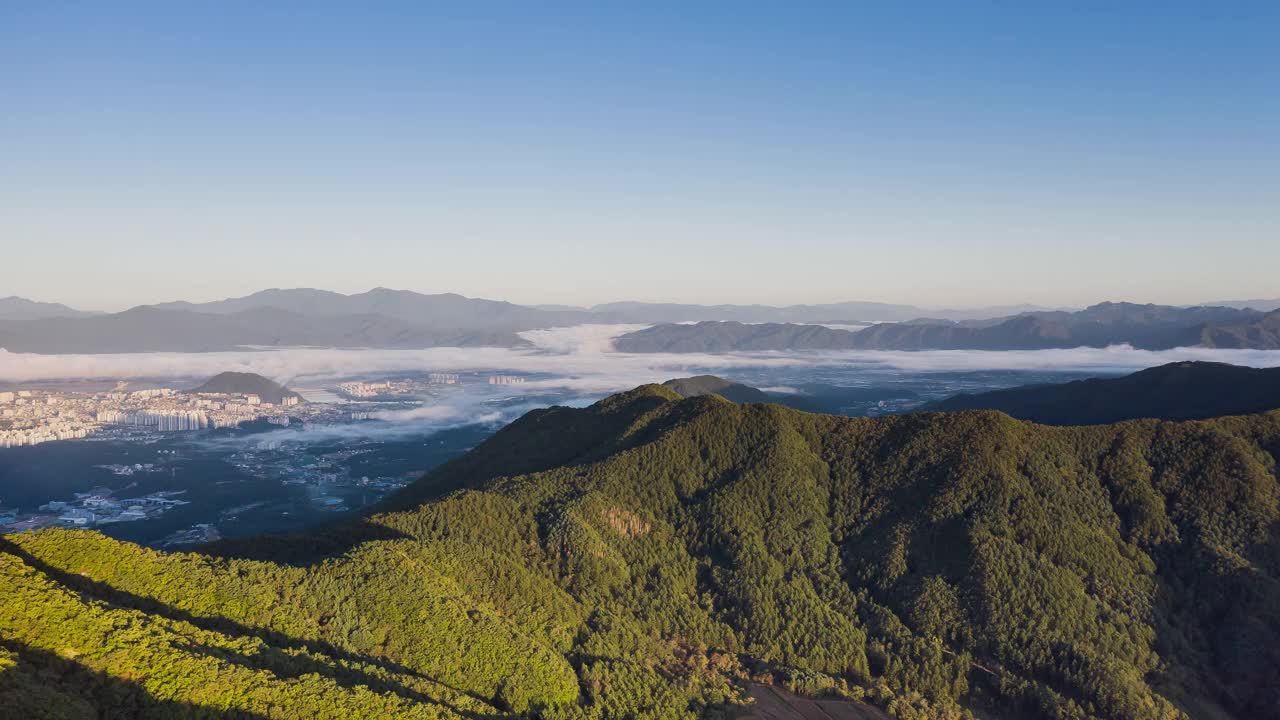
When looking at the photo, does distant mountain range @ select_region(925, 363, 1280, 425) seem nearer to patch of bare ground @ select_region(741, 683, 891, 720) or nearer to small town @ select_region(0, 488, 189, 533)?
patch of bare ground @ select_region(741, 683, 891, 720)

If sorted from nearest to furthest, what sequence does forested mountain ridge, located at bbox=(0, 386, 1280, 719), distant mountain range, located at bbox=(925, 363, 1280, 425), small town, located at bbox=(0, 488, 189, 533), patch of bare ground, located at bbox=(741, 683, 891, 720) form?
forested mountain ridge, located at bbox=(0, 386, 1280, 719) → patch of bare ground, located at bbox=(741, 683, 891, 720) → distant mountain range, located at bbox=(925, 363, 1280, 425) → small town, located at bbox=(0, 488, 189, 533)

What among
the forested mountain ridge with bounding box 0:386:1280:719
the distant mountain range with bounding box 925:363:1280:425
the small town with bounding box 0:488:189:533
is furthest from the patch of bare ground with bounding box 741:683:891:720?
the small town with bounding box 0:488:189:533

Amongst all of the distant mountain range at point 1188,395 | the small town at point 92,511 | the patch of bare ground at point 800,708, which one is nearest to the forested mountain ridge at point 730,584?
the patch of bare ground at point 800,708

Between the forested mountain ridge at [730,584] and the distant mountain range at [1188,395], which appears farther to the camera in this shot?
the distant mountain range at [1188,395]

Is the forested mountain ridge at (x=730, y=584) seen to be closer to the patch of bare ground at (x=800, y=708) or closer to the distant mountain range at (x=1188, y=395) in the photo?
the patch of bare ground at (x=800, y=708)

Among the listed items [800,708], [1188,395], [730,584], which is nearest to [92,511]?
[730,584]

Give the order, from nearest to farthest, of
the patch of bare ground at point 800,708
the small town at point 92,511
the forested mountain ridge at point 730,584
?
the forested mountain ridge at point 730,584 → the patch of bare ground at point 800,708 → the small town at point 92,511

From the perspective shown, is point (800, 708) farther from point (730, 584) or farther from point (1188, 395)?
point (1188, 395)

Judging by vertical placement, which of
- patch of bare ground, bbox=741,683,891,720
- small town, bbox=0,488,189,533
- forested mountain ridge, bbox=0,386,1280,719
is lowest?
small town, bbox=0,488,189,533
